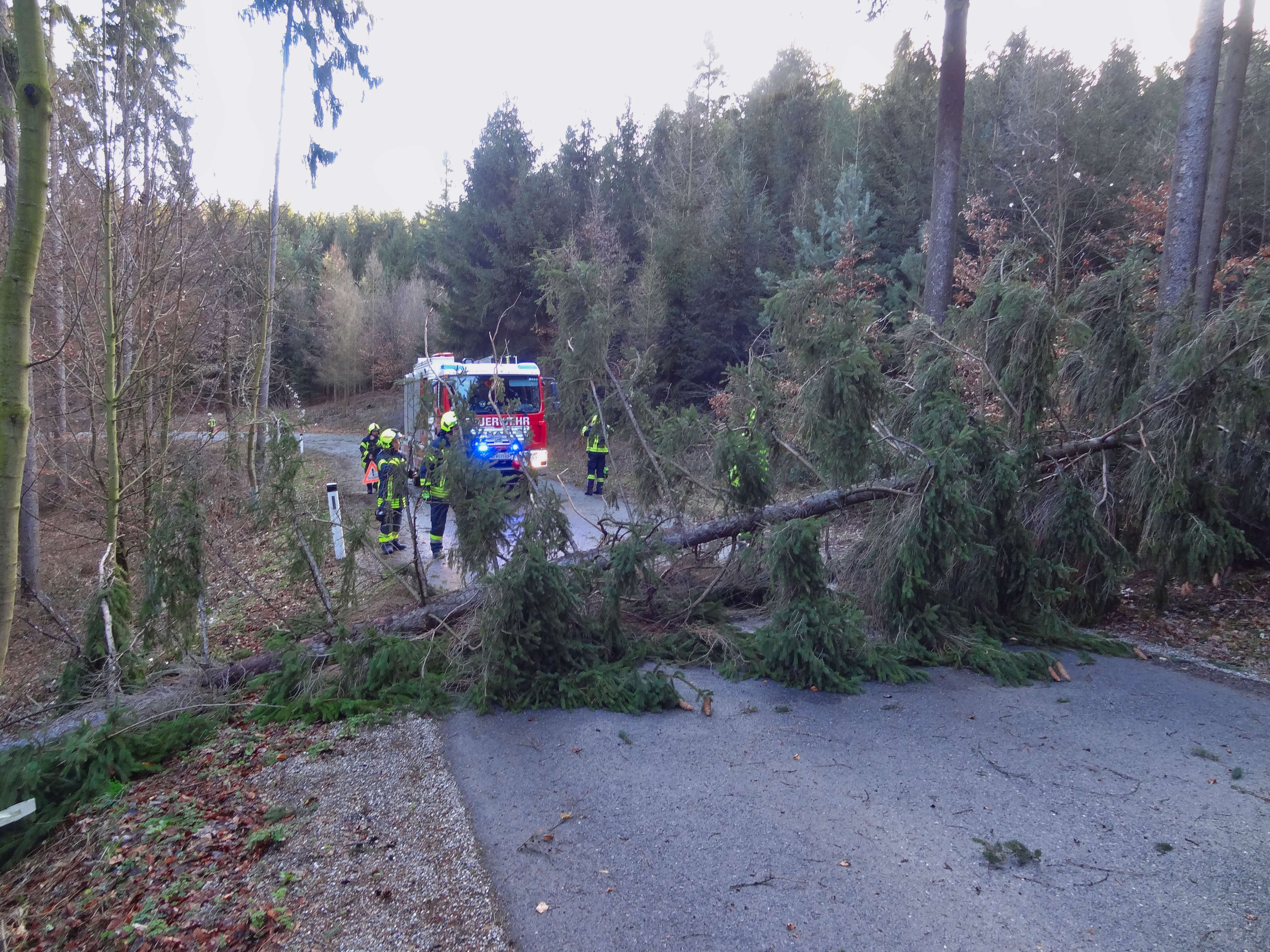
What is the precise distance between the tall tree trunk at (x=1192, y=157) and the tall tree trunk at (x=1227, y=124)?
2.48ft

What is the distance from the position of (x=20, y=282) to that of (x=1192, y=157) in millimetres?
11045

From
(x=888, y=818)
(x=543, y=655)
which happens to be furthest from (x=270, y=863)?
(x=888, y=818)

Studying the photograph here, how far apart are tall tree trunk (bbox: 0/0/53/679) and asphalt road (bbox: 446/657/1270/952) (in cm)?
230

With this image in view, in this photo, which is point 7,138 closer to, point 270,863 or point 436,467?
point 436,467

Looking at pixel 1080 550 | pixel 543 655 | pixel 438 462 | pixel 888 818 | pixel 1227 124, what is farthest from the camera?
pixel 1227 124

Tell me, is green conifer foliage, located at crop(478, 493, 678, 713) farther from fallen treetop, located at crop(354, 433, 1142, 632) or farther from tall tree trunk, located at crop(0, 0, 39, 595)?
tall tree trunk, located at crop(0, 0, 39, 595)

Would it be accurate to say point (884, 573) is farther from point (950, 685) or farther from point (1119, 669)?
point (1119, 669)

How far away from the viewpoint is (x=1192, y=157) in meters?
Answer: 9.13

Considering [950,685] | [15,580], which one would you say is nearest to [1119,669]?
[950,685]

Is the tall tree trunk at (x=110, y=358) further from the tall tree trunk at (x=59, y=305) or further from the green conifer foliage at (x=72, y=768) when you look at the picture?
the green conifer foliage at (x=72, y=768)

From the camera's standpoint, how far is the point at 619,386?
7.38 metres

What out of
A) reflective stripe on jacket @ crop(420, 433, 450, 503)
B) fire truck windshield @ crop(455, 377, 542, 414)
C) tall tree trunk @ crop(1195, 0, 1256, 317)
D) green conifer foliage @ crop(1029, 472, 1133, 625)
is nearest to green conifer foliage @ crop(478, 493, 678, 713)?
reflective stripe on jacket @ crop(420, 433, 450, 503)

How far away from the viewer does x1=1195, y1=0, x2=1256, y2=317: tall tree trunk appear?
10.5m

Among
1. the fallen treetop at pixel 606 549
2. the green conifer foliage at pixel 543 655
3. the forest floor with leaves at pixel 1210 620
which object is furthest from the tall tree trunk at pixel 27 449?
the forest floor with leaves at pixel 1210 620
